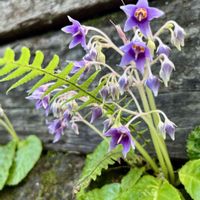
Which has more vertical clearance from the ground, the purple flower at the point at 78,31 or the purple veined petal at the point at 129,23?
the purple veined petal at the point at 129,23

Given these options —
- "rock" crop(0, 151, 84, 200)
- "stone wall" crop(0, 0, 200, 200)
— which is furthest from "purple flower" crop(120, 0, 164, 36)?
"rock" crop(0, 151, 84, 200)

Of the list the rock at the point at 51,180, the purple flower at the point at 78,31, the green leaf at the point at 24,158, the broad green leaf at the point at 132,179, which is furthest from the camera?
the green leaf at the point at 24,158

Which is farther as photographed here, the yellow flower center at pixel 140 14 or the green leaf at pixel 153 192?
the green leaf at pixel 153 192

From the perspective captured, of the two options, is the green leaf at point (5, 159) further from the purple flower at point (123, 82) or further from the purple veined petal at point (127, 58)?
the purple veined petal at point (127, 58)

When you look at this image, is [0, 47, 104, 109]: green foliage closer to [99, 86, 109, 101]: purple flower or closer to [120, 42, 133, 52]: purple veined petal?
[99, 86, 109, 101]: purple flower

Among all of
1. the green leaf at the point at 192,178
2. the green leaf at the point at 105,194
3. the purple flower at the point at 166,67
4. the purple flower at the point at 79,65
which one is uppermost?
the purple flower at the point at 166,67

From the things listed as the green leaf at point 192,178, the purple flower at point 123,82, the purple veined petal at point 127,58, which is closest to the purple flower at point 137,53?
the purple veined petal at point 127,58

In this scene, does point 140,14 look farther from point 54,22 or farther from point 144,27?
point 54,22
